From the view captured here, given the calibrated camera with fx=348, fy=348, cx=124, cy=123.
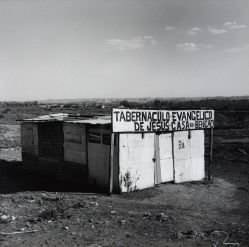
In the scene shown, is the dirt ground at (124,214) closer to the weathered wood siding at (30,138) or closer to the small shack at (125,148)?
the small shack at (125,148)

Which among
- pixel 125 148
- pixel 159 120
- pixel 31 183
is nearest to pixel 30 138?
pixel 31 183

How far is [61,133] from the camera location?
14328 mm

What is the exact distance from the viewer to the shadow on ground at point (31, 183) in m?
12.5

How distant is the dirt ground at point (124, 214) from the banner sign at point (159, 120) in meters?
2.23

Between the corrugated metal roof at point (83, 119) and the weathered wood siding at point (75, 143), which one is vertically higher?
the corrugated metal roof at point (83, 119)

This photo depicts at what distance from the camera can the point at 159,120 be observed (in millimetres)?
12930

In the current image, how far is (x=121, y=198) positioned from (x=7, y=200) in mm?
3564

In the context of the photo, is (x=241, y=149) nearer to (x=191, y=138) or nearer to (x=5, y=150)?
(x=191, y=138)

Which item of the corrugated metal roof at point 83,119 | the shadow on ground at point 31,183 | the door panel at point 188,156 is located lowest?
the shadow on ground at point 31,183

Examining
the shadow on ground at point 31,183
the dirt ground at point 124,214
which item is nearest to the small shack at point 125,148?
the shadow on ground at point 31,183

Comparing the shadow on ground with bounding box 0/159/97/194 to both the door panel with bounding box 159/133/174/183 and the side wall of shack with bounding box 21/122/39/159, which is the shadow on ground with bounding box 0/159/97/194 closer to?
the side wall of shack with bounding box 21/122/39/159

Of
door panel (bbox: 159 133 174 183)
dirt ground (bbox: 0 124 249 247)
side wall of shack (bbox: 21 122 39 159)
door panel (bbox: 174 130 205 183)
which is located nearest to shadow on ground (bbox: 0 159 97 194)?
dirt ground (bbox: 0 124 249 247)

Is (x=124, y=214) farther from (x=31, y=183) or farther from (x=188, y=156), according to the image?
(x=188, y=156)

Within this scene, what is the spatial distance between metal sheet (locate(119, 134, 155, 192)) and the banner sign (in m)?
0.40
